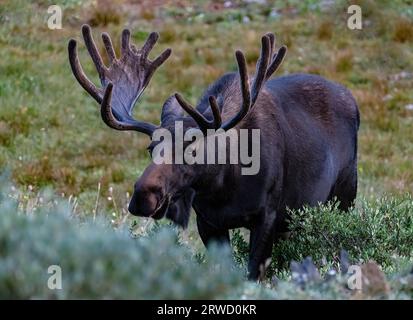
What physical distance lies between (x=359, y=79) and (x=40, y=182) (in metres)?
4.81

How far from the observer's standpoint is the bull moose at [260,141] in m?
5.55

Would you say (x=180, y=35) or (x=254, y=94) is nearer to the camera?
(x=254, y=94)

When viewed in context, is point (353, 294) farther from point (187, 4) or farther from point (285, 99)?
point (187, 4)

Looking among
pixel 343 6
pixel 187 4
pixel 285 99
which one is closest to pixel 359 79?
pixel 343 6

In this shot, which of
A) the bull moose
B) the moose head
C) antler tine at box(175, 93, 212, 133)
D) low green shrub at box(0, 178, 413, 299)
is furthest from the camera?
the bull moose

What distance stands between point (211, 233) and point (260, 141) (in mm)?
595

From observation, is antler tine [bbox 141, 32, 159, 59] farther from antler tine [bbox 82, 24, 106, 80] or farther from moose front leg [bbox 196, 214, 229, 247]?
moose front leg [bbox 196, 214, 229, 247]

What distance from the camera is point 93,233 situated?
3.74 metres

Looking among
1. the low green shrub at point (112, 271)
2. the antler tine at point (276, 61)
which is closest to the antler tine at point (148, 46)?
the antler tine at point (276, 61)

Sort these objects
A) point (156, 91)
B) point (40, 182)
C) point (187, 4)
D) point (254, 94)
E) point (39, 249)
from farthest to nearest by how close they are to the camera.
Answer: point (187, 4) → point (156, 91) → point (40, 182) → point (254, 94) → point (39, 249)

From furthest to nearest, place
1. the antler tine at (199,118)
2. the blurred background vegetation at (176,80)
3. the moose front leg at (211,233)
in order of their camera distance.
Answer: the blurred background vegetation at (176,80) → the moose front leg at (211,233) → the antler tine at (199,118)

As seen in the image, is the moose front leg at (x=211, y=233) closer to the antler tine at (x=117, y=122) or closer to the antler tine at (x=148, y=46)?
the antler tine at (x=117, y=122)

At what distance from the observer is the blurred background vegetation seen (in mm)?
10156

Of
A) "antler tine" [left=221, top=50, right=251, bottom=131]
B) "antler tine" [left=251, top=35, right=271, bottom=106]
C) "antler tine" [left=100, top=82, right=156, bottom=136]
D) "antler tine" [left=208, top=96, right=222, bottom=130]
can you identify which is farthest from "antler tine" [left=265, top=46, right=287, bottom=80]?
"antler tine" [left=100, top=82, right=156, bottom=136]
